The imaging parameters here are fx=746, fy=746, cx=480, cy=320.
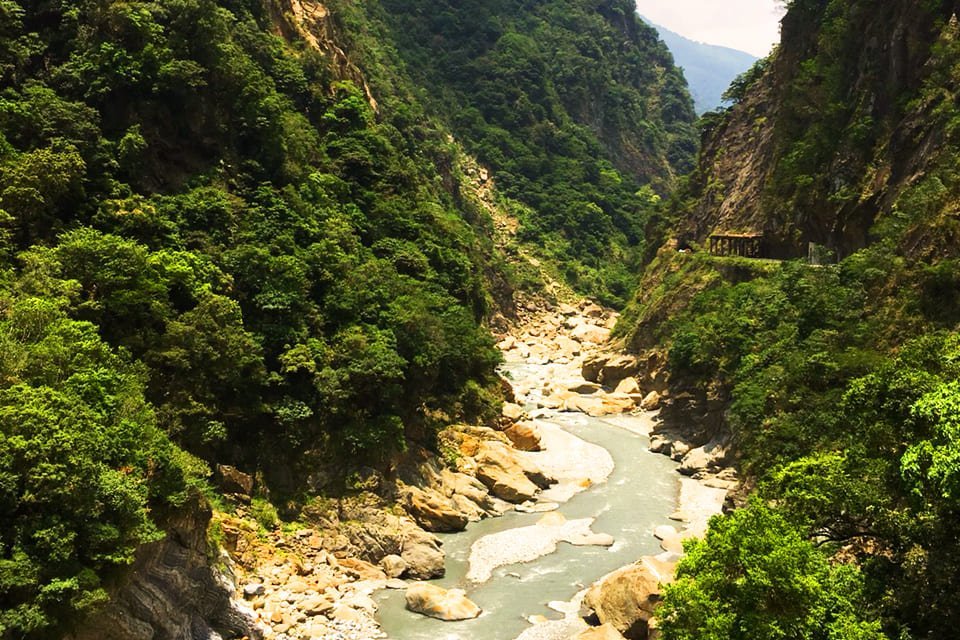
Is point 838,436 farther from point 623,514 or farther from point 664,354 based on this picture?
Answer: point 664,354

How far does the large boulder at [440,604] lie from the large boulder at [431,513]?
260 inches

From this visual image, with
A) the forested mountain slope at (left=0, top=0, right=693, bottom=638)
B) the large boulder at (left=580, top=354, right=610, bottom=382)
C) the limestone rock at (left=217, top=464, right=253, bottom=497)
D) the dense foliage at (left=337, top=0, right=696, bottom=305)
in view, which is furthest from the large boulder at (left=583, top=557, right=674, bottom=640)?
the dense foliage at (left=337, top=0, right=696, bottom=305)

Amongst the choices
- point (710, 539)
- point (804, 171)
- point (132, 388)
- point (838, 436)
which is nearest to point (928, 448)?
point (710, 539)

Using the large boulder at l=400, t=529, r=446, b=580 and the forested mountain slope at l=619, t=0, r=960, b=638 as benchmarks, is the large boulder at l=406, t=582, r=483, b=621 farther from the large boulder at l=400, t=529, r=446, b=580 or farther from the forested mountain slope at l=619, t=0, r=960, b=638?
the forested mountain slope at l=619, t=0, r=960, b=638

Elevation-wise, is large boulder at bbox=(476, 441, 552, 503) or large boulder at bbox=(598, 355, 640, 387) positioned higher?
large boulder at bbox=(598, 355, 640, 387)

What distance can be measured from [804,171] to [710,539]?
45.1 metres

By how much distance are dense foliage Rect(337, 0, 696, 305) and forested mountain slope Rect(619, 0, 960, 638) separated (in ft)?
90.2

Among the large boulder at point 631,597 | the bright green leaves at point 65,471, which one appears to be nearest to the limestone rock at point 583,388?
the large boulder at point 631,597

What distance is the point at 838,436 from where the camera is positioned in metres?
27.8

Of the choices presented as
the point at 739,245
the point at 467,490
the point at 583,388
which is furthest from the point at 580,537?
the point at 739,245

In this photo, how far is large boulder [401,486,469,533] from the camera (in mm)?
34812

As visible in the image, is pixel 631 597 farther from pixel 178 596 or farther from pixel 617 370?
pixel 617 370

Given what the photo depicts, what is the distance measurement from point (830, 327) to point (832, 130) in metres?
22.9

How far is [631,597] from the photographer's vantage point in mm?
25703
